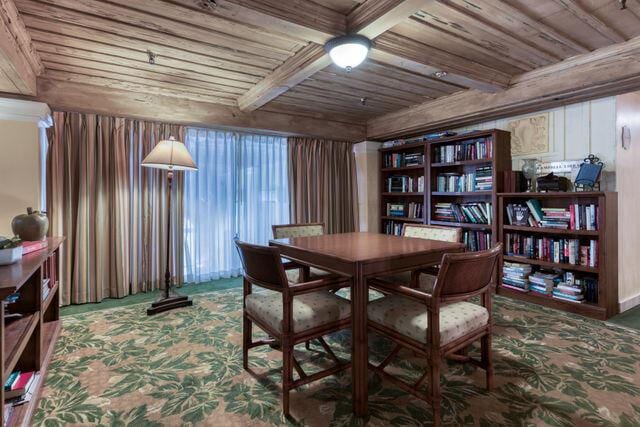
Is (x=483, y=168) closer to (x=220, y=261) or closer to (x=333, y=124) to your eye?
(x=333, y=124)

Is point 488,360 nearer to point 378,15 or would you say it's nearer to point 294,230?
point 294,230

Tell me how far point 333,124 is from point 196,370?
3.58 metres

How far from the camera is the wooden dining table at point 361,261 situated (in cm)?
164

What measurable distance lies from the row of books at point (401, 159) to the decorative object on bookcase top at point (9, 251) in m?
4.12

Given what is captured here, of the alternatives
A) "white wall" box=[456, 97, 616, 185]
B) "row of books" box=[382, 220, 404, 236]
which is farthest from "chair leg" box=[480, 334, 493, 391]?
"row of books" box=[382, 220, 404, 236]

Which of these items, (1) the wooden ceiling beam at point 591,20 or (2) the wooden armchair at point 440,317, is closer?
(2) the wooden armchair at point 440,317

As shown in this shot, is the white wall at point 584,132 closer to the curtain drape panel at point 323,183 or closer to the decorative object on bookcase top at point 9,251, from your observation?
the curtain drape panel at point 323,183

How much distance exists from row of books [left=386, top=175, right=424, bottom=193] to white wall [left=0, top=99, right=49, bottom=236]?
4157mm

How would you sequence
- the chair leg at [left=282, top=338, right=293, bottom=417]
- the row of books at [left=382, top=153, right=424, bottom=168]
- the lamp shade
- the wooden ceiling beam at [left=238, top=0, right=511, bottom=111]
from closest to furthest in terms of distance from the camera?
the chair leg at [left=282, top=338, right=293, bottom=417], the wooden ceiling beam at [left=238, top=0, right=511, bottom=111], the lamp shade, the row of books at [left=382, top=153, right=424, bottom=168]

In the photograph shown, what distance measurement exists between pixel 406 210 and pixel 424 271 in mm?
2500

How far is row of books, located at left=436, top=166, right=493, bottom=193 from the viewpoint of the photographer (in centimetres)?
366

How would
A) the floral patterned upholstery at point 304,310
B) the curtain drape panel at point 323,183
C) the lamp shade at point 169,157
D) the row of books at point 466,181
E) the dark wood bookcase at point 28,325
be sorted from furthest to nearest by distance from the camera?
the curtain drape panel at point 323,183 → the row of books at point 466,181 → the lamp shade at point 169,157 → the floral patterned upholstery at point 304,310 → the dark wood bookcase at point 28,325

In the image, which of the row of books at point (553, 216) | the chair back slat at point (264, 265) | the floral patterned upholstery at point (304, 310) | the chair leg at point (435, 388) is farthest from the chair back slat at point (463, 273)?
the row of books at point (553, 216)

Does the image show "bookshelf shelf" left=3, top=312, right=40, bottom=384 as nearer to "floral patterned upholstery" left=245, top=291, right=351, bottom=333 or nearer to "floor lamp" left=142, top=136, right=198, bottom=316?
"floral patterned upholstery" left=245, top=291, right=351, bottom=333
